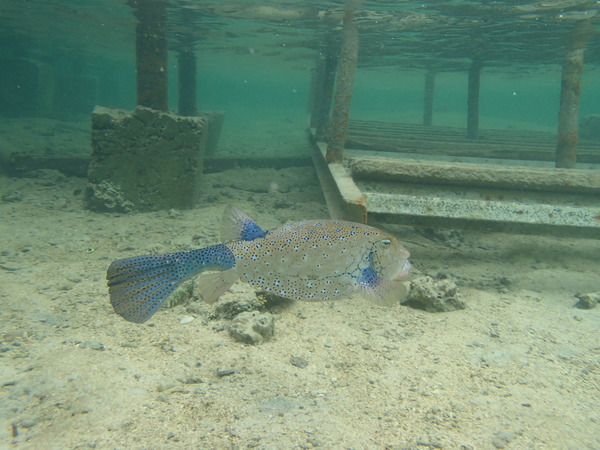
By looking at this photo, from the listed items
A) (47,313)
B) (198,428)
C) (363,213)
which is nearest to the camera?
(198,428)

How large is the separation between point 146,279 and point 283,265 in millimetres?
943

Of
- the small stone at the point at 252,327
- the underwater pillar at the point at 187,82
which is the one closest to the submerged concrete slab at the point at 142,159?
the small stone at the point at 252,327

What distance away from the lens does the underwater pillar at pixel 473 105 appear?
15.9 metres

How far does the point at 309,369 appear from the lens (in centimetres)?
350

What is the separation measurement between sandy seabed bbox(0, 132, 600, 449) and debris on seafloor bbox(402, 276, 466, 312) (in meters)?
0.13

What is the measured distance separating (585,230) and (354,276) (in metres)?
4.70

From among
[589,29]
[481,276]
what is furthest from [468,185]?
[589,29]

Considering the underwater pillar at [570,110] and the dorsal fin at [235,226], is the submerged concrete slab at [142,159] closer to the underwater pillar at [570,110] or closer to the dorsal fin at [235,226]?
the dorsal fin at [235,226]

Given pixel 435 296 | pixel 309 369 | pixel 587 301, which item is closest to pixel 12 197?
pixel 309 369

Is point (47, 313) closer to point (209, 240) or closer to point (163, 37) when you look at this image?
point (209, 240)

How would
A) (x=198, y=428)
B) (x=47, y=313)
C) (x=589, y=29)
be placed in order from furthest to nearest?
(x=589, y=29) → (x=47, y=313) → (x=198, y=428)

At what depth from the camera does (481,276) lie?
5.73 metres

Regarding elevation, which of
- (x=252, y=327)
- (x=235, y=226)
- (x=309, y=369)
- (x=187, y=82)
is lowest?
(x=309, y=369)

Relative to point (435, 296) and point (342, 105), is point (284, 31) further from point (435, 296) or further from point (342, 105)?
point (435, 296)
